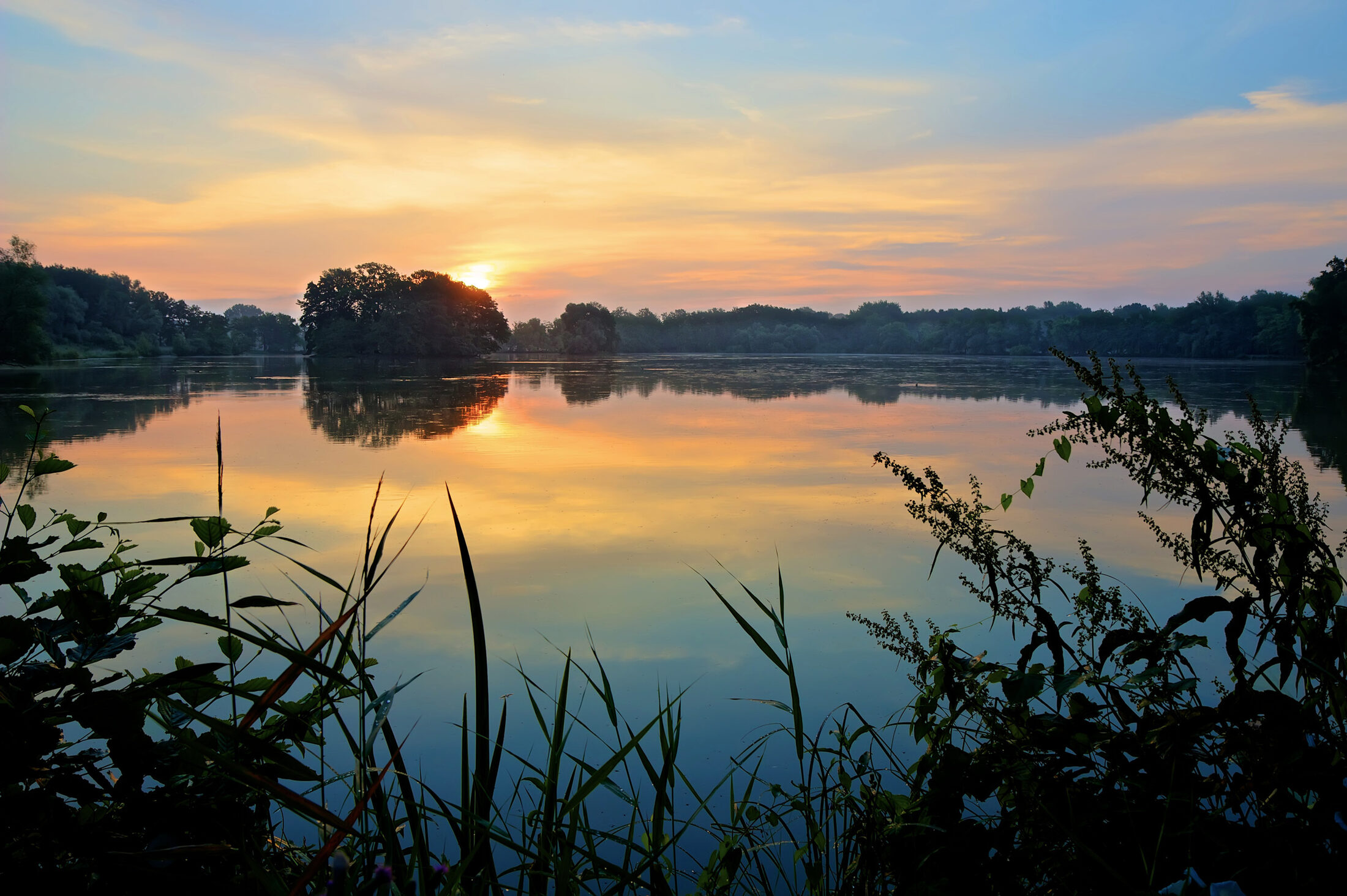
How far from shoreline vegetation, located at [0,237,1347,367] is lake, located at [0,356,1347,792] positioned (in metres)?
17.5

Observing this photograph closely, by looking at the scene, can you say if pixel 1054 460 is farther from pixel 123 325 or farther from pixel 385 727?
pixel 123 325

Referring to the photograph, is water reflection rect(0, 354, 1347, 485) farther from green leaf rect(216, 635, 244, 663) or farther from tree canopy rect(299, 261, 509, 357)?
tree canopy rect(299, 261, 509, 357)

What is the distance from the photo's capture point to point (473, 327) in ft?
157

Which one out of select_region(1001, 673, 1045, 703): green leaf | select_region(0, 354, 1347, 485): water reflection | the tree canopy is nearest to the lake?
select_region(0, 354, 1347, 485): water reflection

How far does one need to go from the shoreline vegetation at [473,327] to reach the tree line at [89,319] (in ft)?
0.24

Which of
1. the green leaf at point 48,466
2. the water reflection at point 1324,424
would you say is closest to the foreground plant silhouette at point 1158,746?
the green leaf at point 48,466

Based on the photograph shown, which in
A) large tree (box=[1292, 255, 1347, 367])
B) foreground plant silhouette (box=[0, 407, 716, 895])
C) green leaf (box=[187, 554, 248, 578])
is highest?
large tree (box=[1292, 255, 1347, 367])

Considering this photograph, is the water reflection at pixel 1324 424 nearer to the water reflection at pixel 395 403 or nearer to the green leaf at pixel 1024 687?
the green leaf at pixel 1024 687

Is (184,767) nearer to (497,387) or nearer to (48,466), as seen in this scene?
(48,466)

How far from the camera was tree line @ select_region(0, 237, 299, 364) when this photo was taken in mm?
28328

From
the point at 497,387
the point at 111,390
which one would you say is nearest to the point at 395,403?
the point at 497,387

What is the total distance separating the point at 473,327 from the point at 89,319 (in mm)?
24321

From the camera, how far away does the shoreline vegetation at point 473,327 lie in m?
28.5

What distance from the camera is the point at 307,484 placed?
22.3 feet
